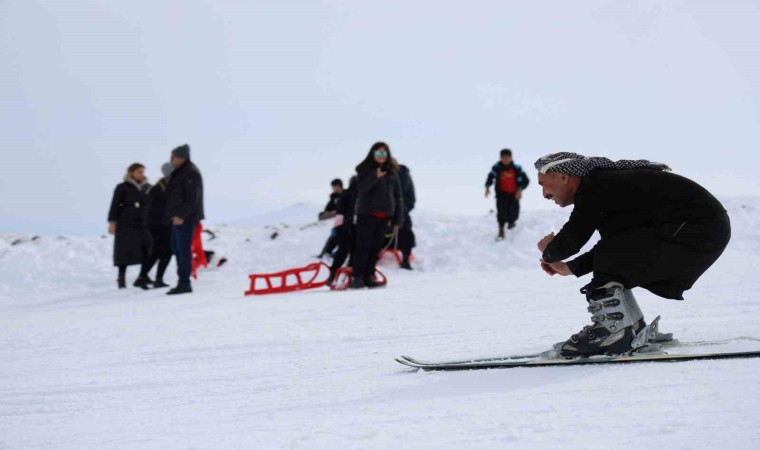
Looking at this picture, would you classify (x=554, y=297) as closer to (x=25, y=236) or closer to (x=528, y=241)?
(x=528, y=241)

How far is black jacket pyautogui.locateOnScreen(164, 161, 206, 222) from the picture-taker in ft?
30.3

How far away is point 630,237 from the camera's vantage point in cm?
338

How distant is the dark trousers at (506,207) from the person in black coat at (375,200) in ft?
18.5

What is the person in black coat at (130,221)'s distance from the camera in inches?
432

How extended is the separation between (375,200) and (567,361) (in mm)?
5169

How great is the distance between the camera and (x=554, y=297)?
6.61 metres

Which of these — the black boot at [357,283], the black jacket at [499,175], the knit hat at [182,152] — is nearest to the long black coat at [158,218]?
the knit hat at [182,152]

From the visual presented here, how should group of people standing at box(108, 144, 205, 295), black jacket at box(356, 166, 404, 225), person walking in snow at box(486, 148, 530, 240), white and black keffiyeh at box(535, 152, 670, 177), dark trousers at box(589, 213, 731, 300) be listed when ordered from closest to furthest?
dark trousers at box(589, 213, 731, 300), white and black keffiyeh at box(535, 152, 670, 177), black jacket at box(356, 166, 404, 225), group of people standing at box(108, 144, 205, 295), person walking in snow at box(486, 148, 530, 240)

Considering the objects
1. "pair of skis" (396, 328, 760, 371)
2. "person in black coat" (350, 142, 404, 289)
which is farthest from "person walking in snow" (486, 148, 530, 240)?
"pair of skis" (396, 328, 760, 371)

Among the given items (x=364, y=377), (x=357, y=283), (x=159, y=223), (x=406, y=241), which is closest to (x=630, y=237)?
(x=364, y=377)

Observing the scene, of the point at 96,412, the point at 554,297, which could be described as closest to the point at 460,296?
the point at 554,297

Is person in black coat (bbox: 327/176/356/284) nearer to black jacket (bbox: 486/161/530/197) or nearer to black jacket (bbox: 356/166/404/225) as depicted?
black jacket (bbox: 356/166/404/225)

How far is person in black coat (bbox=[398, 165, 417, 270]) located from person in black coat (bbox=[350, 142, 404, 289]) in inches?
106

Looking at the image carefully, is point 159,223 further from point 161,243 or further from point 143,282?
point 143,282
